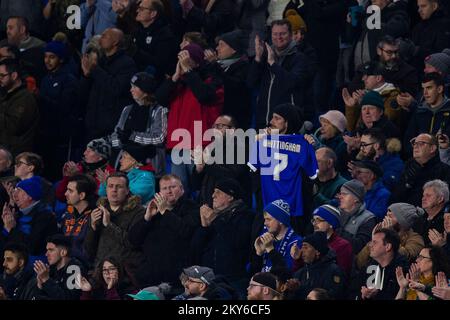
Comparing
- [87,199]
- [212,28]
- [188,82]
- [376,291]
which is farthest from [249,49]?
[376,291]

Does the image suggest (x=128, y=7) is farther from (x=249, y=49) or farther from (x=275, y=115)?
(x=275, y=115)

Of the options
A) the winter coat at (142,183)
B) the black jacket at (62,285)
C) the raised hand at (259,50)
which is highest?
the raised hand at (259,50)

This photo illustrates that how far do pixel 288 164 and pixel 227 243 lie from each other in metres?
1.40

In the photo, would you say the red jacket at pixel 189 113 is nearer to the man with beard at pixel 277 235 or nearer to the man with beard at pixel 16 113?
the man with beard at pixel 16 113

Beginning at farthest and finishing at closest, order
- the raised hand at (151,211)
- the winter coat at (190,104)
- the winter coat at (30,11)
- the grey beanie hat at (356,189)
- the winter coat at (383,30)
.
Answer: the winter coat at (30,11) → the winter coat at (383,30) → the winter coat at (190,104) → the raised hand at (151,211) → the grey beanie hat at (356,189)

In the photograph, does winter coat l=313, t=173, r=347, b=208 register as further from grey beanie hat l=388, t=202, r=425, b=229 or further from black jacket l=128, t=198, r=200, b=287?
black jacket l=128, t=198, r=200, b=287

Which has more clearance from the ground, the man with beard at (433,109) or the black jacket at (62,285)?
the man with beard at (433,109)

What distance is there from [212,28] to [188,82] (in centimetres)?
267

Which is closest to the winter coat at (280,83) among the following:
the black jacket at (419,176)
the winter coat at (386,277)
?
the black jacket at (419,176)

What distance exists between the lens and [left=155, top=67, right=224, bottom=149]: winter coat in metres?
23.1

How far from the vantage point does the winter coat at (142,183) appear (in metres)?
22.3

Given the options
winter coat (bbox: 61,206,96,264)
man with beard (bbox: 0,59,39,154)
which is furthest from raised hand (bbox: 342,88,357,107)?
man with beard (bbox: 0,59,39,154)

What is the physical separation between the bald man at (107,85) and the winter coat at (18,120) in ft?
2.57
